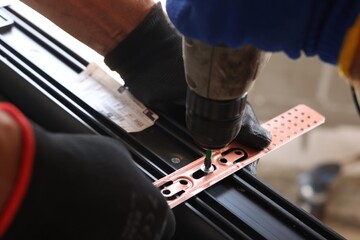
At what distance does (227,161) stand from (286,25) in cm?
37

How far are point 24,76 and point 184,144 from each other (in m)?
0.29

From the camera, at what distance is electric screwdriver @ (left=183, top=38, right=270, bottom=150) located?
51 cm

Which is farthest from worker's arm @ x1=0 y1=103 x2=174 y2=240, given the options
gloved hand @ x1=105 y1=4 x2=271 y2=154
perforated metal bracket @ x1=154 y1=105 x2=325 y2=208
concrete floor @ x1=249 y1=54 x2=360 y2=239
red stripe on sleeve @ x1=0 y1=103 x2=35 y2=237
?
concrete floor @ x1=249 y1=54 x2=360 y2=239

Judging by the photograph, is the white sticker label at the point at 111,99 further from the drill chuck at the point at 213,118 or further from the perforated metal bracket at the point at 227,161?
the drill chuck at the point at 213,118

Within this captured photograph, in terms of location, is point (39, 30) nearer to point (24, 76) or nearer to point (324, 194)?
point (24, 76)

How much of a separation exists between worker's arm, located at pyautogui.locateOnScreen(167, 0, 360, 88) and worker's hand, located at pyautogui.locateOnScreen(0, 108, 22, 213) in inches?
6.9

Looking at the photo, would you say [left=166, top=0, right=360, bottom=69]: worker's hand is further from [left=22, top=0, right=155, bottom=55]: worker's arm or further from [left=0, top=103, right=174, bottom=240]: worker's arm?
[left=22, top=0, right=155, bottom=55]: worker's arm

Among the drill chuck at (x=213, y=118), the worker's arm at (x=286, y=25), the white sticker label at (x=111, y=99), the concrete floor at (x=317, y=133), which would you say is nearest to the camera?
the worker's arm at (x=286, y=25)

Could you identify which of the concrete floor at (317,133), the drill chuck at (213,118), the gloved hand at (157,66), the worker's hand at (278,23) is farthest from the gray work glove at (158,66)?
the concrete floor at (317,133)

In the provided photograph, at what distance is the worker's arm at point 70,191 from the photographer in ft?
1.52

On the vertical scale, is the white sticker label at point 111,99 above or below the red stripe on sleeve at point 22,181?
below

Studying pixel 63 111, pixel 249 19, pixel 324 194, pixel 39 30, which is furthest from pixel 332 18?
pixel 324 194

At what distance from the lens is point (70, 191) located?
1.66 ft

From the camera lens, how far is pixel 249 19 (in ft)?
1.40
